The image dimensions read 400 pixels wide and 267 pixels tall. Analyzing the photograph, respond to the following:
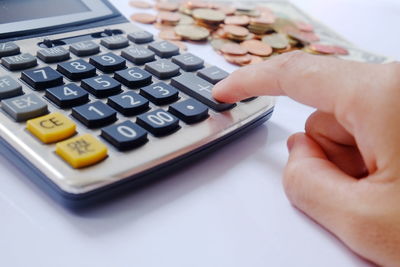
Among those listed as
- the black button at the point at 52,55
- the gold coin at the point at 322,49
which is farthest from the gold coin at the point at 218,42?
the black button at the point at 52,55

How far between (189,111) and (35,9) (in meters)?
0.19

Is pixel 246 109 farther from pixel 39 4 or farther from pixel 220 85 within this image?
pixel 39 4

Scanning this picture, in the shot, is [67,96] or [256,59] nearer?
[67,96]

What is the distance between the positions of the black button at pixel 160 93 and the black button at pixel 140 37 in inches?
3.5

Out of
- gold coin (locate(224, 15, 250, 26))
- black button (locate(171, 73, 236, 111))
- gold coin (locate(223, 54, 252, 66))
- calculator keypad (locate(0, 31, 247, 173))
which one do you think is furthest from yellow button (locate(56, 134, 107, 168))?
gold coin (locate(224, 15, 250, 26))

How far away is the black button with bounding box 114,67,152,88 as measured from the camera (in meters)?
0.34

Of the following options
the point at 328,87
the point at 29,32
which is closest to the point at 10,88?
the point at 29,32

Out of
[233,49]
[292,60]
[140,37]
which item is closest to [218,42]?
[233,49]

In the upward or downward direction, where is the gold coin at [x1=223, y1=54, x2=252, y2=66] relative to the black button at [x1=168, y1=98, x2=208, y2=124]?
downward

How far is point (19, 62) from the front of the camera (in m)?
0.33

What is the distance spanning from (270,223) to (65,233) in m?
0.12

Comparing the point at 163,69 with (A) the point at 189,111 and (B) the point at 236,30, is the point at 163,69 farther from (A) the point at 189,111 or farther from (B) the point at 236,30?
(B) the point at 236,30

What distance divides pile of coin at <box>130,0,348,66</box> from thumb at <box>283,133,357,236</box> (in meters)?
0.23

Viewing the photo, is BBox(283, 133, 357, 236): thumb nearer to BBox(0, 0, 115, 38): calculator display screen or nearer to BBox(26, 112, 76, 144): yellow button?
BBox(26, 112, 76, 144): yellow button
